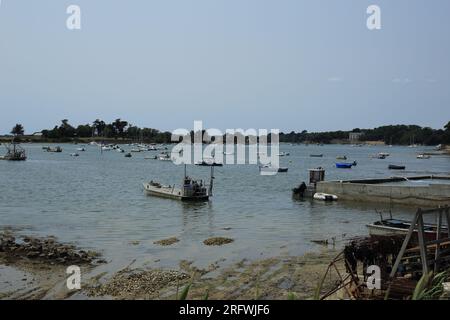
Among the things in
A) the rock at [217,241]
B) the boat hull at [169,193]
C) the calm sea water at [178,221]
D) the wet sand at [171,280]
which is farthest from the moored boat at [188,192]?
the wet sand at [171,280]

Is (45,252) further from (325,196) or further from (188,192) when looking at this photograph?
(325,196)

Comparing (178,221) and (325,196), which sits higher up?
(325,196)

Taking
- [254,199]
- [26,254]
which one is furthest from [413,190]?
[26,254]

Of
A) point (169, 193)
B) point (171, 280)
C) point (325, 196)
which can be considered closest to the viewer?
point (171, 280)

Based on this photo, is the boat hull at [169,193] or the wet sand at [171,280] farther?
the boat hull at [169,193]

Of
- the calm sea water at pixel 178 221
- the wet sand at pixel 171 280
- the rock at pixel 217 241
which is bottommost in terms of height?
the calm sea water at pixel 178 221

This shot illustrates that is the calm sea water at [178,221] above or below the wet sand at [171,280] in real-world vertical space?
below

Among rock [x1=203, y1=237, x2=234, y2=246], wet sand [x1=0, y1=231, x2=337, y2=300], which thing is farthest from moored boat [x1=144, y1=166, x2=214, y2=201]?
wet sand [x1=0, y1=231, x2=337, y2=300]

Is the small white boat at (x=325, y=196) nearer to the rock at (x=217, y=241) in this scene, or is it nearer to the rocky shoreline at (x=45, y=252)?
the rock at (x=217, y=241)

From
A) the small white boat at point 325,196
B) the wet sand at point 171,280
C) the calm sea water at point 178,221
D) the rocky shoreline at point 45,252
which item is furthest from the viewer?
the small white boat at point 325,196

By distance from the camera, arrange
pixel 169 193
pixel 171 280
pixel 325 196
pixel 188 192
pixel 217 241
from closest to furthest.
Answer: pixel 171 280 → pixel 217 241 → pixel 188 192 → pixel 325 196 → pixel 169 193

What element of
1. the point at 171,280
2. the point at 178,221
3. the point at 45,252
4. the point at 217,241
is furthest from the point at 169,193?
the point at 171,280
